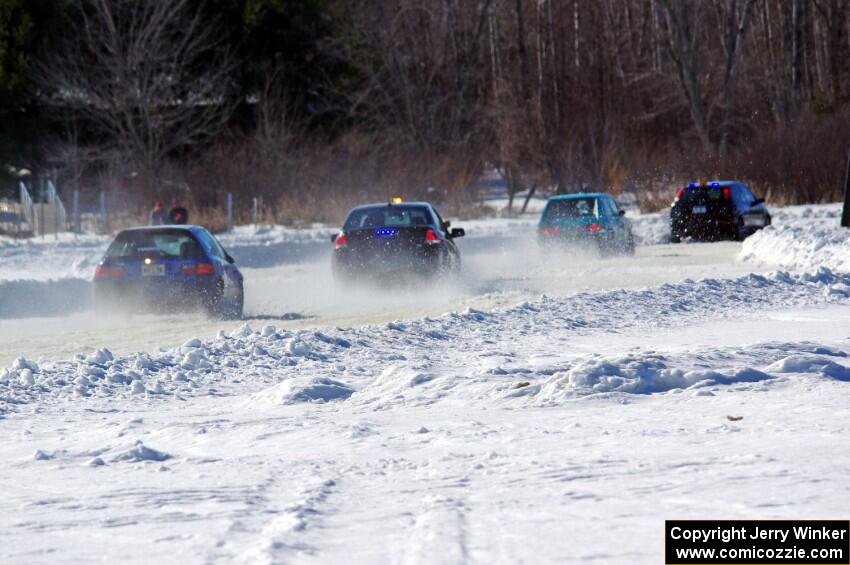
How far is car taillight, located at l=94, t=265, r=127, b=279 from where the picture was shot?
60.6ft

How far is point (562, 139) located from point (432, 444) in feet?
167

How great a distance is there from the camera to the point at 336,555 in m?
6.17

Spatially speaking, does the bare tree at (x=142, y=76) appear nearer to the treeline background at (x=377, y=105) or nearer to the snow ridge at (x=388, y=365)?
the treeline background at (x=377, y=105)

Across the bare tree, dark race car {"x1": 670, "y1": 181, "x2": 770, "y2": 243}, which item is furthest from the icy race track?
the bare tree

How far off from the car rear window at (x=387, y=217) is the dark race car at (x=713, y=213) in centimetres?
1532

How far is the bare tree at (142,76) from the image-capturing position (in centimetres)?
5094

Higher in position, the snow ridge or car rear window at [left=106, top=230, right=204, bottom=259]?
car rear window at [left=106, top=230, right=204, bottom=259]

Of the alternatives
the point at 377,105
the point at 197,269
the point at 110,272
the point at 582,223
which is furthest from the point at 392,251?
the point at 377,105

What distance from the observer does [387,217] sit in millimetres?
21516

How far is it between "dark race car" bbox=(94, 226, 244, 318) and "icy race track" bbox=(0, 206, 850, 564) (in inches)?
18.7

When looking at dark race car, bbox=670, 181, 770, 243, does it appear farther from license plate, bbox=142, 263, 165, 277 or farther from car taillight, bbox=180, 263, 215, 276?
license plate, bbox=142, 263, 165, 277

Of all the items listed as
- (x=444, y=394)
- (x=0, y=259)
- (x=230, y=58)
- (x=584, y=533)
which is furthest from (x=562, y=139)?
(x=584, y=533)

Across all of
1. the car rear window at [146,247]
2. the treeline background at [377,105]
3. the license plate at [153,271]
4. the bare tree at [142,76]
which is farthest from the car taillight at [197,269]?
the bare tree at [142,76]

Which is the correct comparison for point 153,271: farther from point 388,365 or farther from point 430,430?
point 430,430
